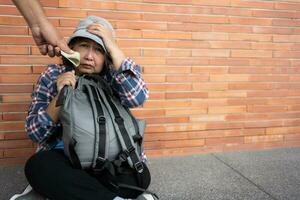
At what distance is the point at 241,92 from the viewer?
139 inches

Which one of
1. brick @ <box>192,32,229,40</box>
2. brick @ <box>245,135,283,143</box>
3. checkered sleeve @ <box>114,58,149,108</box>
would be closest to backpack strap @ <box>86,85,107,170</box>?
checkered sleeve @ <box>114,58,149,108</box>

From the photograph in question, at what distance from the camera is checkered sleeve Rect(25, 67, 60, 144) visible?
2.07 m

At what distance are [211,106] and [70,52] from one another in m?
1.80

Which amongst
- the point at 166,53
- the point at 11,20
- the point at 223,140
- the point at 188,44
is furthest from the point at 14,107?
the point at 223,140

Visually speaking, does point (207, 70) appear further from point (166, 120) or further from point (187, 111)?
point (166, 120)

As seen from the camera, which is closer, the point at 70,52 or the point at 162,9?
the point at 70,52

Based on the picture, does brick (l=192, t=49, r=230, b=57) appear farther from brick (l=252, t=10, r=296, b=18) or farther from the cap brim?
the cap brim

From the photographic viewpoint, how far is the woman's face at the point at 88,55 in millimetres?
2289

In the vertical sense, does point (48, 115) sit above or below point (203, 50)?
below

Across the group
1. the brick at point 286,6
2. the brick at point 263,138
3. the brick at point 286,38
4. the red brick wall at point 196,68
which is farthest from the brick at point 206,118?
the brick at point 286,6

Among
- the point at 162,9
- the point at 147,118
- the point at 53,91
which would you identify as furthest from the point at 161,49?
the point at 53,91

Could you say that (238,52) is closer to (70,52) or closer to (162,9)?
(162,9)

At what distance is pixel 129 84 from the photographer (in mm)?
2207

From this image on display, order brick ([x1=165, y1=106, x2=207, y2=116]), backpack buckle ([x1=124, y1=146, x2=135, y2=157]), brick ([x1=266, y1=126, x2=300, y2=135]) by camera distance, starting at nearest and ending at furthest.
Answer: backpack buckle ([x1=124, y1=146, x2=135, y2=157]) → brick ([x1=165, y1=106, x2=207, y2=116]) → brick ([x1=266, y1=126, x2=300, y2=135])
